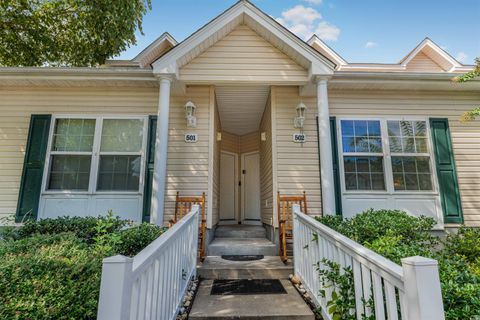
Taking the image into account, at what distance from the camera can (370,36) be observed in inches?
272

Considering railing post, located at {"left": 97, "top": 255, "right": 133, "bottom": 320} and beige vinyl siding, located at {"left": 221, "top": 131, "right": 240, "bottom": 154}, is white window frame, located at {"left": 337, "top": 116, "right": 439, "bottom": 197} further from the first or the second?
railing post, located at {"left": 97, "top": 255, "right": 133, "bottom": 320}

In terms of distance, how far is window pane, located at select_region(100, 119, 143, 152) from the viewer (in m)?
4.81

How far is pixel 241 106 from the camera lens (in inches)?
226

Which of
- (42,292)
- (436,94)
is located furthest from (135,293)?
(436,94)

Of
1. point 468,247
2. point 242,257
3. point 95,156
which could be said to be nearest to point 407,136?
point 468,247

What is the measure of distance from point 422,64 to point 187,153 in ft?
28.4

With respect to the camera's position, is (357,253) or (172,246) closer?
(357,253)

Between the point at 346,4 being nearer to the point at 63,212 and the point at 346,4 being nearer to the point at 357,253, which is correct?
the point at 357,253

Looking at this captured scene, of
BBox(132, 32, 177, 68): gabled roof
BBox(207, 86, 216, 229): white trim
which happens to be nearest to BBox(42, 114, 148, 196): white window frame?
BBox(207, 86, 216, 229): white trim

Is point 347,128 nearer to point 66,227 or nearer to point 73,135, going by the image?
point 66,227

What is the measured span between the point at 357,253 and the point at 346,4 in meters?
7.74

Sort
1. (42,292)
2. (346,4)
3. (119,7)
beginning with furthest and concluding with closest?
(346,4) < (119,7) < (42,292)

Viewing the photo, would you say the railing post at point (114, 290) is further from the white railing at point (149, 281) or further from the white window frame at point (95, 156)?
the white window frame at point (95, 156)

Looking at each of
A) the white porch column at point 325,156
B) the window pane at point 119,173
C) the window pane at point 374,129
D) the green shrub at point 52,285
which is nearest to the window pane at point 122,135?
the window pane at point 119,173
